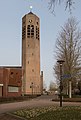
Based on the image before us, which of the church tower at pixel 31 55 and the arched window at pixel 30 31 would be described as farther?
the arched window at pixel 30 31

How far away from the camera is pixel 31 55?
104 m

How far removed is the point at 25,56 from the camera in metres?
104

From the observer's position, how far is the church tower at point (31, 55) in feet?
331

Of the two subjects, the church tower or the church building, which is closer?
the church building

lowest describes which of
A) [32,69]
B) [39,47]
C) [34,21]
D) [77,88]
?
[77,88]

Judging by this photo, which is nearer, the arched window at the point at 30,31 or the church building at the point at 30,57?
the church building at the point at 30,57

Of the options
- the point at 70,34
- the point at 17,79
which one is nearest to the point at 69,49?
the point at 70,34

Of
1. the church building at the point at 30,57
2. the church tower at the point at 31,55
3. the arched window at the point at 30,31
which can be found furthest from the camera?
the arched window at the point at 30,31

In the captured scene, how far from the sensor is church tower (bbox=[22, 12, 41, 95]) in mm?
100750

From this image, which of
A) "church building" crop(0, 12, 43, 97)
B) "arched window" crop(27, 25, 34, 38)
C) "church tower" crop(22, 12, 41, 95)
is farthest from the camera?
"arched window" crop(27, 25, 34, 38)

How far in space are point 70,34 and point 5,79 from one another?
32.1 metres

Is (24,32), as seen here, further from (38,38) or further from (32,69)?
(32,69)

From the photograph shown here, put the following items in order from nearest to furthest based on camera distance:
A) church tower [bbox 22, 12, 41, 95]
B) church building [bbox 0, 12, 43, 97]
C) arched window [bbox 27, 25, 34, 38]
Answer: church building [bbox 0, 12, 43, 97] → church tower [bbox 22, 12, 41, 95] → arched window [bbox 27, 25, 34, 38]

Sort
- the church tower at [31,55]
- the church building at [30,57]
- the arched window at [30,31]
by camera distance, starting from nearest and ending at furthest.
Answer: the church building at [30,57] → the church tower at [31,55] → the arched window at [30,31]
